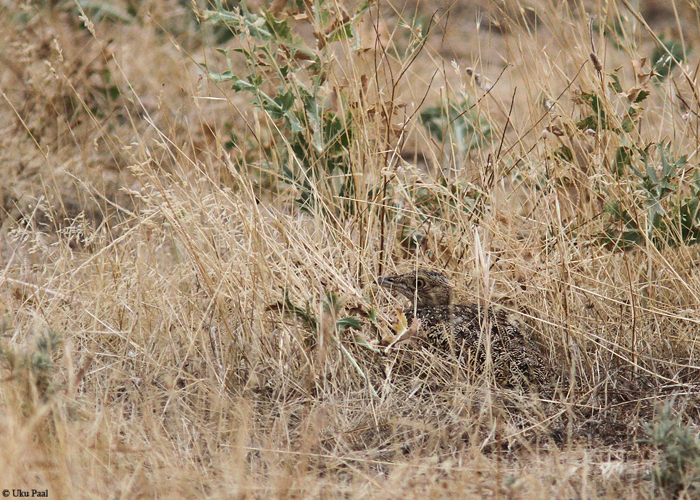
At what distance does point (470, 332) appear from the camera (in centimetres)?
288

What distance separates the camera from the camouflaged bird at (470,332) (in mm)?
2787

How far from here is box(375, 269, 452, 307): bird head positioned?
299 cm

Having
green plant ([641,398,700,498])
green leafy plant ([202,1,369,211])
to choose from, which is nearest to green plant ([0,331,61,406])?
green leafy plant ([202,1,369,211])

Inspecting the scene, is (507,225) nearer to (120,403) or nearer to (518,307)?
(518,307)

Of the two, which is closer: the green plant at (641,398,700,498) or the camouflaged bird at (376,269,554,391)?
the green plant at (641,398,700,498)

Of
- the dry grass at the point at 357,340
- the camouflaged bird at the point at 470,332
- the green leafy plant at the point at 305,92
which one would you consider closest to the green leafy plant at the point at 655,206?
the dry grass at the point at 357,340

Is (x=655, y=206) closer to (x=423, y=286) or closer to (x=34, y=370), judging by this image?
(x=423, y=286)

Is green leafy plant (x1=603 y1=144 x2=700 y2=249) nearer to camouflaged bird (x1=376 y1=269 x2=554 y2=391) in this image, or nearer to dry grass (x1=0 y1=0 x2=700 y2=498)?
dry grass (x1=0 y1=0 x2=700 y2=498)

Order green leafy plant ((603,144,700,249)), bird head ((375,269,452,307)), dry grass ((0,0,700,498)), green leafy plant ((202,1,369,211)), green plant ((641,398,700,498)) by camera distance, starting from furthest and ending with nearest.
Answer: green leafy plant ((202,1,369,211)) < bird head ((375,269,452,307)) < green leafy plant ((603,144,700,249)) < dry grass ((0,0,700,498)) < green plant ((641,398,700,498))

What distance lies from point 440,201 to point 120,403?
1.64 m

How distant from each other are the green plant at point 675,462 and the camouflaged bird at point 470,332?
1.90 ft

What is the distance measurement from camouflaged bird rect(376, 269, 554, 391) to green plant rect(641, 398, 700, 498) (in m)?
0.58

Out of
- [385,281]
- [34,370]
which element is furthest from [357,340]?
[34,370]

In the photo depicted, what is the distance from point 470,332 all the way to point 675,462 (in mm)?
911
